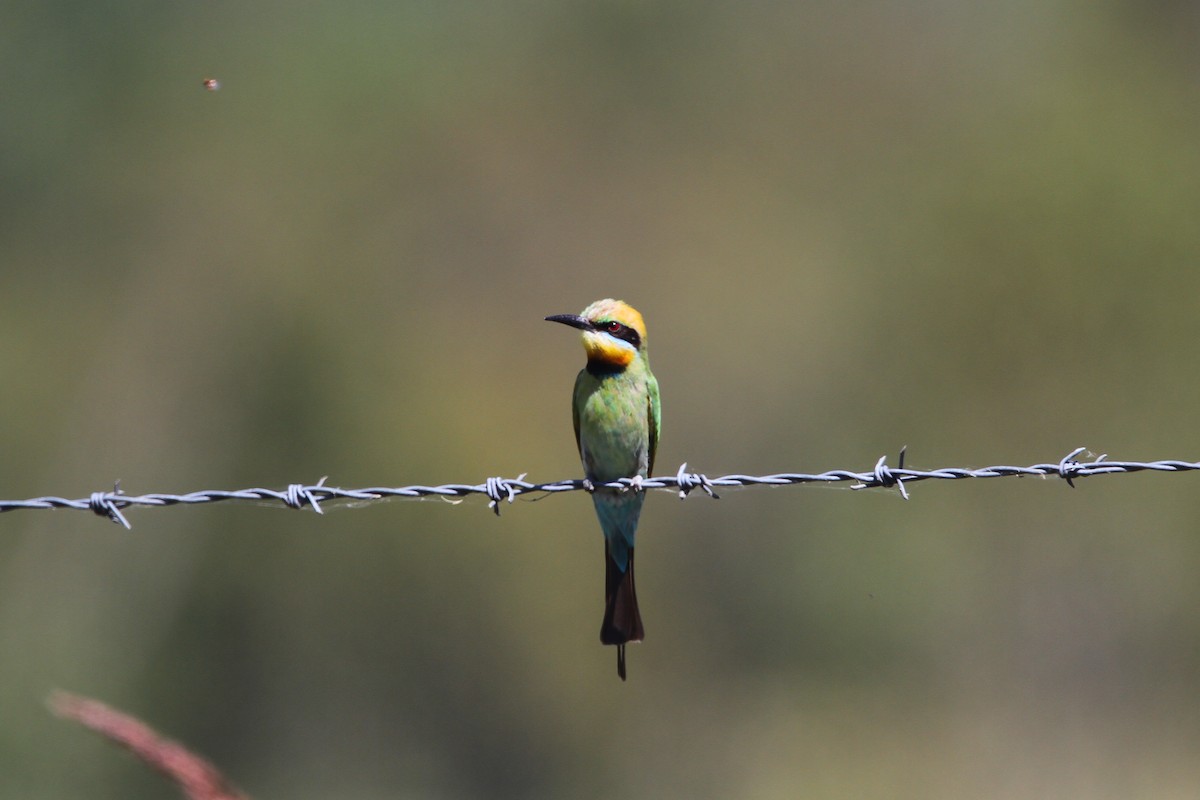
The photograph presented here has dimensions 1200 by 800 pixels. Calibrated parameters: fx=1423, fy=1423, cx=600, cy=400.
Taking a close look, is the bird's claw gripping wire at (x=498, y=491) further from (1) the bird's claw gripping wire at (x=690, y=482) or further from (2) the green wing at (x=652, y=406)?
(2) the green wing at (x=652, y=406)

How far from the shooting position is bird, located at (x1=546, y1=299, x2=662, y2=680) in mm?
4918

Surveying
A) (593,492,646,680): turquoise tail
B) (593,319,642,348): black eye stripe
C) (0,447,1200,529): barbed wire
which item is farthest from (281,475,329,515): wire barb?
(593,319,642,348): black eye stripe

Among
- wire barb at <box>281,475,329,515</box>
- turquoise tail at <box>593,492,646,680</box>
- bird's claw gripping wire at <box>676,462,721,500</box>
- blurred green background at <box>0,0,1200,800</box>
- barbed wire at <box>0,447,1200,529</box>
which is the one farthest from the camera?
blurred green background at <box>0,0,1200,800</box>

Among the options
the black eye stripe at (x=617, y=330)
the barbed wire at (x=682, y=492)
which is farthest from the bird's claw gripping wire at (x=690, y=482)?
the black eye stripe at (x=617, y=330)

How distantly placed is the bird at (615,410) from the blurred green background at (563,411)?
7.50 metres

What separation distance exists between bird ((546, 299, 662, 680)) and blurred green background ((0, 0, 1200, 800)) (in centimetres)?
750

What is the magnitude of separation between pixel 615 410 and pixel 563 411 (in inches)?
490

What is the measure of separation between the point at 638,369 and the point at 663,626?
1139 centimetres

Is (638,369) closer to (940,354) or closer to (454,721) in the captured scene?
(454,721)

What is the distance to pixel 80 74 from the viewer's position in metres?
20.4

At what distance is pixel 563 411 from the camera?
17391 mm

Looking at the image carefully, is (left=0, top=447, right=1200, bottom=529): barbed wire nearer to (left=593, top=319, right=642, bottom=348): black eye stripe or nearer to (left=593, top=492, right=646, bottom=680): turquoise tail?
(left=593, top=492, right=646, bottom=680): turquoise tail

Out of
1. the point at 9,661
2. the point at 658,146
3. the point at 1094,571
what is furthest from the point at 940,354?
the point at 9,661

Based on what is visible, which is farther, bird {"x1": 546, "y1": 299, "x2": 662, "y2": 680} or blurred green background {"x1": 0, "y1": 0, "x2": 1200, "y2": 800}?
blurred green background {"x1": 0, "y1": 0, "x2": 1200, "y2": 800}
